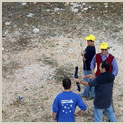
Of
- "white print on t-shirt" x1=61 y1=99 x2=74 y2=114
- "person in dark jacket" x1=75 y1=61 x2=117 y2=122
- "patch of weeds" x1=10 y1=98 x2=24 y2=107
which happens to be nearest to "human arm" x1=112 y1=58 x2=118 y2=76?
"person in dark jacket" x1=75 y1=61 x2=117 y2=122

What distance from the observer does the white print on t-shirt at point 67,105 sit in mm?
4516

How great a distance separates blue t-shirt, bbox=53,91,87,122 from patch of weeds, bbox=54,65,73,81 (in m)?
2.49

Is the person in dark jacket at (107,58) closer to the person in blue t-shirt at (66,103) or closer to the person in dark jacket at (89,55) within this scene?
the person in dark jacket at (89,55)

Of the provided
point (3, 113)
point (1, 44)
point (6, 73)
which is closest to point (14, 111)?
point (3, 113)

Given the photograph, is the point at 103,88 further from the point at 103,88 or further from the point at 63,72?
the point at 63,72

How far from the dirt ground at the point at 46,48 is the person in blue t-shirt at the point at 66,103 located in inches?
49.8

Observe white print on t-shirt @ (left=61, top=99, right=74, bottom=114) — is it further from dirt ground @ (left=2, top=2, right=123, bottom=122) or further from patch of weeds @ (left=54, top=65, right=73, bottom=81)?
patch of weeds @ (left=54, top=65, right=73, bottom=81)

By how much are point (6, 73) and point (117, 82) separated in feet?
8.89

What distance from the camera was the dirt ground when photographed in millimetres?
6352

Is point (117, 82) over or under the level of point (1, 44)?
under

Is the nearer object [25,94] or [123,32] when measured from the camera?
[25,94]

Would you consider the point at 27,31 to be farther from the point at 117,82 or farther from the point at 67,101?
the point at 67,101

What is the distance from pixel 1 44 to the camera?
886 cm

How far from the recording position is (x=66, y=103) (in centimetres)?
452
